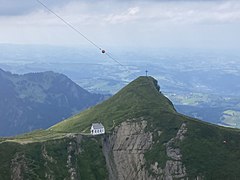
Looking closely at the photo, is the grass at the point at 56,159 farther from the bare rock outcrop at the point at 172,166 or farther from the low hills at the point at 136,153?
the bare rock outcrop at the point at 172,166

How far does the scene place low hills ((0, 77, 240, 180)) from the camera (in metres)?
154

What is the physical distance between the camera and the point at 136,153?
174m

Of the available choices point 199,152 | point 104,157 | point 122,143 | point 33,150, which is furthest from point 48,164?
point 199,152

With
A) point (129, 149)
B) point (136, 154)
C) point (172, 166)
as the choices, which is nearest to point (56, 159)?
point (129, 149)

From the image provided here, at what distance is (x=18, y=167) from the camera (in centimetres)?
14938

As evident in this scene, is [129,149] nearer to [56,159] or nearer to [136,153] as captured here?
[136,153]

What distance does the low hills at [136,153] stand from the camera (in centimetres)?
15426

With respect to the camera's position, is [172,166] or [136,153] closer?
[172,166]

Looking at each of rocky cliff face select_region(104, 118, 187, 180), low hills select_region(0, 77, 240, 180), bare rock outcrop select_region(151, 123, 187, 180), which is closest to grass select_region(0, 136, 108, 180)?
low hills select_region(0, 77, 240, 180)

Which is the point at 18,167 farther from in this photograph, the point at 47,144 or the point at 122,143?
the point at 122,143

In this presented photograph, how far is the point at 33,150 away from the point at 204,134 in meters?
76.1

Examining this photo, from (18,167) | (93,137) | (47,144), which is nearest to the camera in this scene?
(18,167)

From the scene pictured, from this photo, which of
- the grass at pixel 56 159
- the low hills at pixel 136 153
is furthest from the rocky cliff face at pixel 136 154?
the grass at pixel 56 159

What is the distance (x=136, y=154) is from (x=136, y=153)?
1.76 feet
